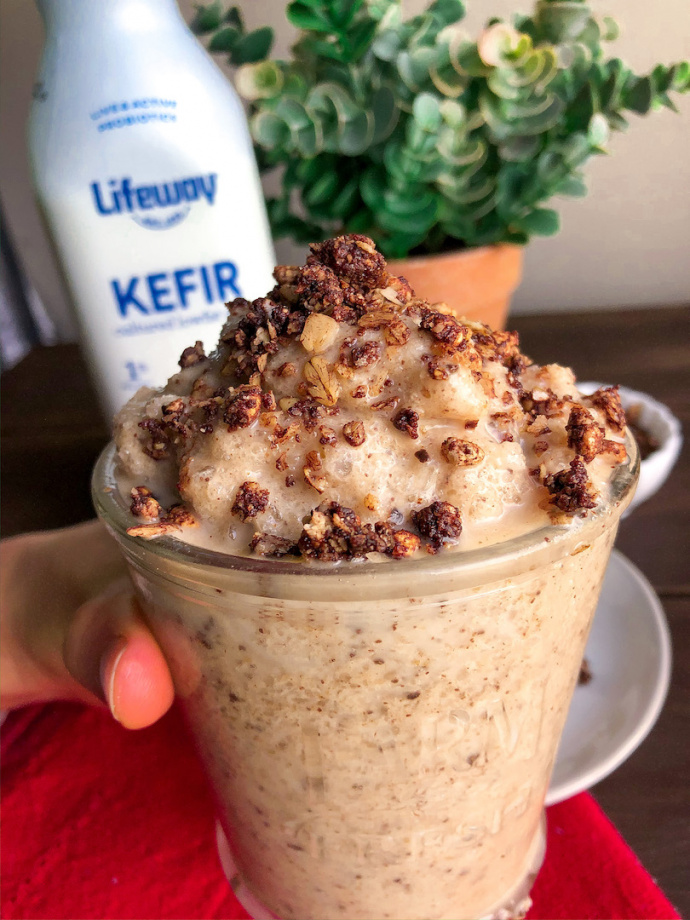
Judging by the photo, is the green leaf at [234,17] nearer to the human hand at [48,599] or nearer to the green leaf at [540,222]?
the green leaf at [540,222]

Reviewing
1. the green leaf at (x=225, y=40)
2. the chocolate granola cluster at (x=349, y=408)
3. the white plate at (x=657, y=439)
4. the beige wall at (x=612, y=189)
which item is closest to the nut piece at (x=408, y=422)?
the chocolate granola cluster at (x=349, y=408)

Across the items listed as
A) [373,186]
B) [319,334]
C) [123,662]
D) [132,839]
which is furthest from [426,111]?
[132,839]

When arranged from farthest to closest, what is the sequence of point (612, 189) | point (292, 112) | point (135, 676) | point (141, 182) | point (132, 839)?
point (612, 189) → point (292, 112) → point (141, 182) → point (132, 839) → point (135, 676)

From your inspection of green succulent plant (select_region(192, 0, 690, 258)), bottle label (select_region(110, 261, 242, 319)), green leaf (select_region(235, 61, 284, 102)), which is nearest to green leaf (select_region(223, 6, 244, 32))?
green succulent plant (select_region(192, 0, 690, 258))

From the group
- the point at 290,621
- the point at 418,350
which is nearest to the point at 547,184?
the point at 418,350

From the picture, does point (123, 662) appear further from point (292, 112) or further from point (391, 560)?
point (292, 112)

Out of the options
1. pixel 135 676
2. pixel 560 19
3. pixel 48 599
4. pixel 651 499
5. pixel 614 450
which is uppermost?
pixel 560 19

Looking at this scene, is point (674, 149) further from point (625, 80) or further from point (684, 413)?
point (684, 413)
